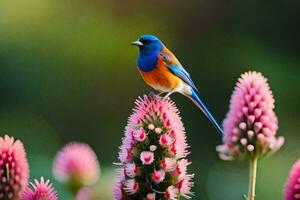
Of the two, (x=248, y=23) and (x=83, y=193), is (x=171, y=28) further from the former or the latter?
(x=83, y=193)

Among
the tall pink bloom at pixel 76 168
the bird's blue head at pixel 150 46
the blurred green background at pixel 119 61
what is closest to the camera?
the tall pink bloom at pixel 76 168

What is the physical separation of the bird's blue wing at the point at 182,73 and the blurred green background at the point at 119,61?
4.39m

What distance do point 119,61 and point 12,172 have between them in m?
7.58

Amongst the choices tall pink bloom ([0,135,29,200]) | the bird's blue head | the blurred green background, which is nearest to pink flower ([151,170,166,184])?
tall pink bloom ([0,135,29,200])

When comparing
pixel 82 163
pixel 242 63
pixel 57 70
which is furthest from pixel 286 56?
pixel 82 163

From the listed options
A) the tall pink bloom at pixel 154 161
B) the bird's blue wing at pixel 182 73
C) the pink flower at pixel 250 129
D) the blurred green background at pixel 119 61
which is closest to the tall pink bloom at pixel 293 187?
the pink flower at pixel 250 129

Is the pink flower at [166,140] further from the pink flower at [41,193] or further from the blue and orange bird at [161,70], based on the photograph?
the blue and orange bird at [161,70]

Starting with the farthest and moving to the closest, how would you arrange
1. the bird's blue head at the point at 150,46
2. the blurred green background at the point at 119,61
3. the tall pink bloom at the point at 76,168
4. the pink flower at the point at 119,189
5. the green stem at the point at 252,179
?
the blurred green background at the point at 119,61 < the bird's blue head at the point at 150,46 < the tall pink bloom at the point at 76,168 < the pink flower at the point at 119,189 < the green stem at the point at 252,179

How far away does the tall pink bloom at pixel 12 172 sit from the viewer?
191cm

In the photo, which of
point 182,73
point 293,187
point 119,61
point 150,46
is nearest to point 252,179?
point 293,187

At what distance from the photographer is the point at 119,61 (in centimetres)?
950

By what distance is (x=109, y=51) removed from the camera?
9.41 metres

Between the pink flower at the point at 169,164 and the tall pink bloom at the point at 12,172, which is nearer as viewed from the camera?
the tall pink bloom at the point at 12,172

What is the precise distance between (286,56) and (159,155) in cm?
704
